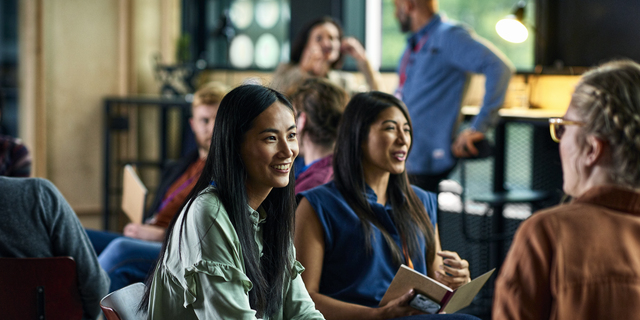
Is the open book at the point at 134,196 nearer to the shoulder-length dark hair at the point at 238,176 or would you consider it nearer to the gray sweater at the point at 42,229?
the gray sweater at the point at 42,229

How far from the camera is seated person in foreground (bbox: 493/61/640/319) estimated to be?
3.19ft

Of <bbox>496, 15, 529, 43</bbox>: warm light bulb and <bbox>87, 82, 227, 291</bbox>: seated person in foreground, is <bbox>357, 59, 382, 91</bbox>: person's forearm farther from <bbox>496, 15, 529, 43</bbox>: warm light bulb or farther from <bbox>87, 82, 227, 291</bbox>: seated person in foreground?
<bbox>496, 15, 529, 43</bbox>: warm light bulb

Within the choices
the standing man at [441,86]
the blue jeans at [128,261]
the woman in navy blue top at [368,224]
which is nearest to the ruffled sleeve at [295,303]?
the woman in navy blue top at [368,224]

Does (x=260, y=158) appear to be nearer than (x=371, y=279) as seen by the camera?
Yes

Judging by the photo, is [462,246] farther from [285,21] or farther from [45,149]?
[45,149]

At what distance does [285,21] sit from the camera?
584cm

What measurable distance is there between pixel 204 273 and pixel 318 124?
1057mm

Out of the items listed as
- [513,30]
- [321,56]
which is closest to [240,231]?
[321,56]

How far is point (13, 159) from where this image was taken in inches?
95.6

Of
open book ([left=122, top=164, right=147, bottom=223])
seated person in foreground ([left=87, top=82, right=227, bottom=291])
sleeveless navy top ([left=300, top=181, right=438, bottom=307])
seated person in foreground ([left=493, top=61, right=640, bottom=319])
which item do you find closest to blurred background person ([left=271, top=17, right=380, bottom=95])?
seated person in foreground ([left=87, top=82, right=227, bottom=291])

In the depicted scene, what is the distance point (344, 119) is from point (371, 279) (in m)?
0.45

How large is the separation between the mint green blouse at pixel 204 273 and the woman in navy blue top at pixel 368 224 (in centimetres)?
46

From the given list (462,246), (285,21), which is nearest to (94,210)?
(285,21)

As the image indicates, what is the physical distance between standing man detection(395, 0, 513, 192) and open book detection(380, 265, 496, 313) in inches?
59.6
